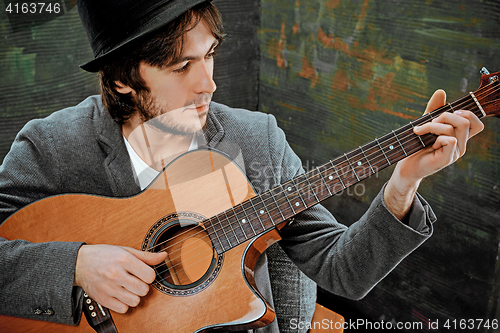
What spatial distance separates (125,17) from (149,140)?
46cm

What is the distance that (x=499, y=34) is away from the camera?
138cm

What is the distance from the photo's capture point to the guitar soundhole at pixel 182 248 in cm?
125

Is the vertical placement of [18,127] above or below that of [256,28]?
below

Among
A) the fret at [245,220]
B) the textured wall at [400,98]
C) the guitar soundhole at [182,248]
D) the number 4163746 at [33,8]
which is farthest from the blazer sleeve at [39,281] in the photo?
the textured wall at [400,98]

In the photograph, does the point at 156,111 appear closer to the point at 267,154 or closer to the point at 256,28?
the point at 267,154

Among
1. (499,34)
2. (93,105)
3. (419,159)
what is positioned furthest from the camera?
(93,105)

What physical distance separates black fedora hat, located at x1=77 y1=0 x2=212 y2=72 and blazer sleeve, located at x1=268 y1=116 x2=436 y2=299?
0.55 meters

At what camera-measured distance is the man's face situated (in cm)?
132

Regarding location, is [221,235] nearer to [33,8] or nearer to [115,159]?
[115,159]

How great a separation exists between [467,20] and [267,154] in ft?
2.90

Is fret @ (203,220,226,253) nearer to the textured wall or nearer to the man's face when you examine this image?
the man's face

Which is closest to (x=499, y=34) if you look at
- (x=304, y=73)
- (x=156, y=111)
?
(x=304, y=73)

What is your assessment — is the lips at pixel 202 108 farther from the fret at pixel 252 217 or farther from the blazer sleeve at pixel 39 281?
the blazer sleeve at pixel 39 281

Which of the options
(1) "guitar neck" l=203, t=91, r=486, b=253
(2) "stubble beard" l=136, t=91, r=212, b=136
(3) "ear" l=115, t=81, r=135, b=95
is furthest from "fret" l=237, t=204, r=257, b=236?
(3) "ear" l=115, t=81, r=135, b=95
